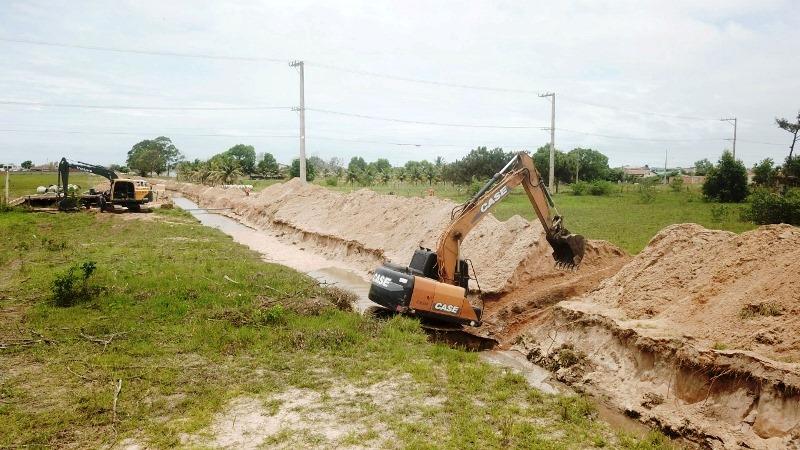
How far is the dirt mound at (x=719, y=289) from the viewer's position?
779cm

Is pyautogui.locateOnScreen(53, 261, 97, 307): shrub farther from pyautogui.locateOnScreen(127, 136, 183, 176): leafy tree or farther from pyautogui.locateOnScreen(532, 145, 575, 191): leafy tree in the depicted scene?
pyautogui.locateOnScreen(127, 136, 183, 176): leafy tree

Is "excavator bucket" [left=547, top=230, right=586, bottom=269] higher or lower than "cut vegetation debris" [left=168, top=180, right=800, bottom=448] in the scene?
higher

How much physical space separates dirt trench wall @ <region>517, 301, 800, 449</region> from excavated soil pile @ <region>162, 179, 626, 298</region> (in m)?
3.13

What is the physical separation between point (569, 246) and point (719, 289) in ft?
12.3

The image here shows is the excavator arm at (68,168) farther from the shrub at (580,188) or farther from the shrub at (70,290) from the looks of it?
the shrub at (580,188)

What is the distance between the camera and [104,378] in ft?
26.2

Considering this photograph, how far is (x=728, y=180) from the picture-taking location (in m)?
42.2

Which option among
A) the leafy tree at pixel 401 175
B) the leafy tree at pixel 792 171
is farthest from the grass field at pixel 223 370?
the leafy tree at pixel 401 175

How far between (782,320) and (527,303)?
5.50 m

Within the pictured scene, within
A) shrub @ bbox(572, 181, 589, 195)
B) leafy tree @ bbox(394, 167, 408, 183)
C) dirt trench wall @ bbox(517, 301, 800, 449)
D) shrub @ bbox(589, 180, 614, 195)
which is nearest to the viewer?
dirt trench wall @ bbox(517, 301, 800, 449)

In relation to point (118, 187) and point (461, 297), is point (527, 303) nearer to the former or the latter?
point (461, 297)

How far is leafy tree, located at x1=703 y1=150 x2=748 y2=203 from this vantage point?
1656 inches

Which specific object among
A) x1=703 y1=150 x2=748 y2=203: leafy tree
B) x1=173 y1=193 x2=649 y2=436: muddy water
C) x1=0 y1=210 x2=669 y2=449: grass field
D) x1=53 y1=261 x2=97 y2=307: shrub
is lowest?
x1=173 y1=193 x2=649 y2=436: muddy water

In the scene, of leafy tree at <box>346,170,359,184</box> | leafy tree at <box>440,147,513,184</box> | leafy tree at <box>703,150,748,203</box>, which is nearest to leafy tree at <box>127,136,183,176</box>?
leafy tree at <box>346,170,359,184</box>
